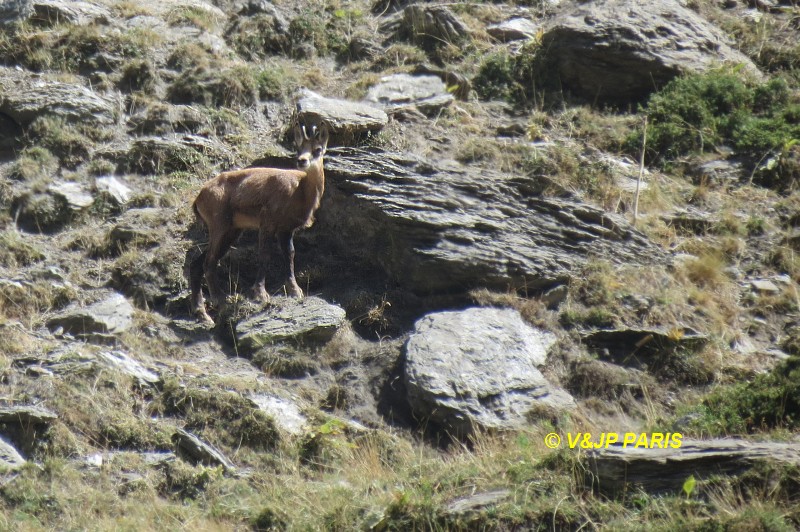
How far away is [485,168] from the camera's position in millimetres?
13289

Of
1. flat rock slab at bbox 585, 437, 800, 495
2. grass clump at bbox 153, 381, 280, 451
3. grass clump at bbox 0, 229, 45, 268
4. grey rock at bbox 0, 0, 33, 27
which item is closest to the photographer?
flat rock slab at bbox 585, 437, 800, 495

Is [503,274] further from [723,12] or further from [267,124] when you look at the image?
[723,12]

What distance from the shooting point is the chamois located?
11.2m

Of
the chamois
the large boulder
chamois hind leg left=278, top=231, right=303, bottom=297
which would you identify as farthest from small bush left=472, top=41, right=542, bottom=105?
chamois hind leg left=278, top=231, right=303, bottom=297

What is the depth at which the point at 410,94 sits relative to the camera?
48.7 ft

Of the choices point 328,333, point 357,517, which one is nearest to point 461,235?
point 328,333

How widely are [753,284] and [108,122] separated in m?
8.84

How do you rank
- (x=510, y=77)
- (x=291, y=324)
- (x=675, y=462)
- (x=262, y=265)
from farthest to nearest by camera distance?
(x=510, y=77), (x=262, y=265), (x=291, y=324), (x=675, y=462)

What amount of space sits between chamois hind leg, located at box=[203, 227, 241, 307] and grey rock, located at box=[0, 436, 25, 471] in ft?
10.7

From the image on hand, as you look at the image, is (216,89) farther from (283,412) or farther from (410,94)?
(283,412)

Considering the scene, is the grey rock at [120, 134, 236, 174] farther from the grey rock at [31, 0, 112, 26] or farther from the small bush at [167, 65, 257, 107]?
the grey rock at [31, 0, 112, 26]

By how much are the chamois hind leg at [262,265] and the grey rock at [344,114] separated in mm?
2187

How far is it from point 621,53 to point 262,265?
7.22 m

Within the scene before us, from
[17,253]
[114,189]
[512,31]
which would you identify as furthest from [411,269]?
[512,31]
